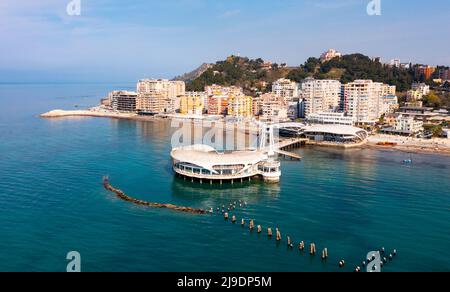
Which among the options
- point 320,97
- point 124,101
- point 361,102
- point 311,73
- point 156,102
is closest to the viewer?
point 361,102

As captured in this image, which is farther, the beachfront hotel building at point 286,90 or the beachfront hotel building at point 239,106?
the beachfront hotel building at point 286,90

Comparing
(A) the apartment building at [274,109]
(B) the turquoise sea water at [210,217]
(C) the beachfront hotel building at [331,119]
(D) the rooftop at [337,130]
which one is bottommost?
(B) the turquoise sea water at [210,217]

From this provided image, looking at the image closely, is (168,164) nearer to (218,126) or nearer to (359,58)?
(218,126)

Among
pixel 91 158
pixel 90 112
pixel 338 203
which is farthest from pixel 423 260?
pixel 90 112

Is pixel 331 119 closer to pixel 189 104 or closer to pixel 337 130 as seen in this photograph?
pixel 337 130

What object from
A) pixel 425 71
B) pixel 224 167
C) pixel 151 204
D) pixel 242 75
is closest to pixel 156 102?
pixel 242 75

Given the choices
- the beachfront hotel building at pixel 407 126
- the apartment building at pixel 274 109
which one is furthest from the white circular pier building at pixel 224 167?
the apartment building at pixel 274 109

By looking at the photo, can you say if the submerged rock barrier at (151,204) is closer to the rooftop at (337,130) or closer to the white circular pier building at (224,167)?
the white circular pier building at (224,167)
